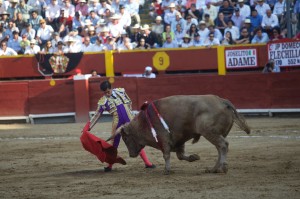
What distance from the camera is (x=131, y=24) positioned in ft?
68.8

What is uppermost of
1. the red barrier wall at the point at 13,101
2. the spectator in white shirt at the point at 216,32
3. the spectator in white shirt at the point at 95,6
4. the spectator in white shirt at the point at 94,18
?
the spectator in white shirt at the point at 95,6

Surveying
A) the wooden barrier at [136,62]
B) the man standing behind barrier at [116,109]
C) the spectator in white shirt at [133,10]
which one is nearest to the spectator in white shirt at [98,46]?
the wooden barrier at [136,62]

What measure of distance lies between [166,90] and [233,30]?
214 centimetres

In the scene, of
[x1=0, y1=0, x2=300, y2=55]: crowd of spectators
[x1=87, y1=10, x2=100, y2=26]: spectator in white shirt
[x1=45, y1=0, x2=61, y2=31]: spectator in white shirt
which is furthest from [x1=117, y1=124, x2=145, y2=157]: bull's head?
[x1=45, y1=0, x2=61, y2=31]: spectator in white shirt

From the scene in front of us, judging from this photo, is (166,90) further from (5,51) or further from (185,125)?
(185,125)

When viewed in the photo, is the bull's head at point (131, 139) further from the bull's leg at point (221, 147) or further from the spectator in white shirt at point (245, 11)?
the spectator in white shirt at point (245, 11)

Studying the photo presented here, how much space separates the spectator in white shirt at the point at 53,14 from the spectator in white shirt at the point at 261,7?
5.66m

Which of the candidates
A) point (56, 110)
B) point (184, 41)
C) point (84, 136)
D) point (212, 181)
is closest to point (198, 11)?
point (184, 41)

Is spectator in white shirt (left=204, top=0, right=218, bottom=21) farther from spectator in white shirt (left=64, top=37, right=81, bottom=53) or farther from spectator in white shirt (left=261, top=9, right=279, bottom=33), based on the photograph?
spectator in white shirt (left=64, top=37, right=81, bottom=53)

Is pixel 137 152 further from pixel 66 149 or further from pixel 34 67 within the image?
pixel 34 67

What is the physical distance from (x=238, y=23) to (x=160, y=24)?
6.72 ft

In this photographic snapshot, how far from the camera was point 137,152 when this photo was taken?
10391 millimetres

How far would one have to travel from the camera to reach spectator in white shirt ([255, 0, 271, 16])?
746 inches

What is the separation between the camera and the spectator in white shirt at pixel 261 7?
18.9m
